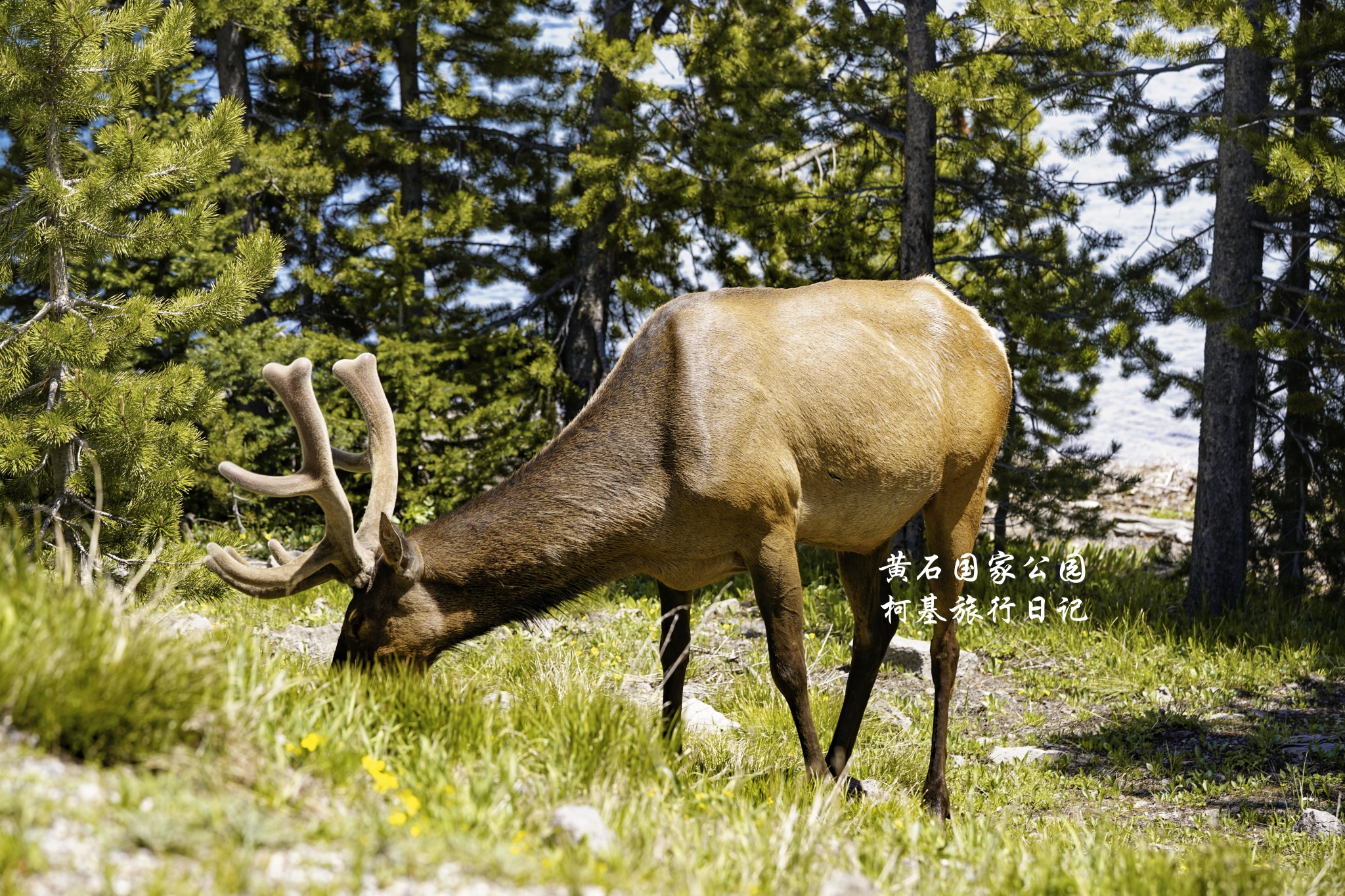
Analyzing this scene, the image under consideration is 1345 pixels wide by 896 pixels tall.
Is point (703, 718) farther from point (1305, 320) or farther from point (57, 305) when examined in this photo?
point (1305, 320)

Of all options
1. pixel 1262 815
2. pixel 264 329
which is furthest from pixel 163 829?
pixel 264 329

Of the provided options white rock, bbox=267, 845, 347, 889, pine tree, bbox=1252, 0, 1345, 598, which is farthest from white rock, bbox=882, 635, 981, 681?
white rock, bbox=267, 845, 347, 889

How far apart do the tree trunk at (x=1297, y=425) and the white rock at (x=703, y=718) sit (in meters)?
6.12

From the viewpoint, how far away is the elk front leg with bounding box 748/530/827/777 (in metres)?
4.51

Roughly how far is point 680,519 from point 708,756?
3.48 ft

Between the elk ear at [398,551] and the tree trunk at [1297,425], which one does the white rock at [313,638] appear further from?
the tree trunk at [1297,425]

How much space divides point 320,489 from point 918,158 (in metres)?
7.11

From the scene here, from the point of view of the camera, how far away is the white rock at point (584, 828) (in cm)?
274

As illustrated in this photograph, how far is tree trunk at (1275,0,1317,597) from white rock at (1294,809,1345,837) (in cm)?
482

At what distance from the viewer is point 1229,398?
8.97 metres

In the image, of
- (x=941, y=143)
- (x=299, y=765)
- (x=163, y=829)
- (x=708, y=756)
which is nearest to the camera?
(x=163, y=829)

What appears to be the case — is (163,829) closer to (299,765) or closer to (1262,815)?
(299,765)

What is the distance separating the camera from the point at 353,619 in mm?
4312

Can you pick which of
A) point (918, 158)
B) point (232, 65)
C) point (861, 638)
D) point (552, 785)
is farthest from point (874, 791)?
point (232, 65)
